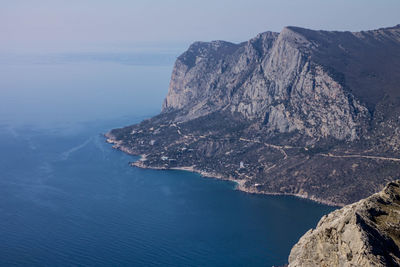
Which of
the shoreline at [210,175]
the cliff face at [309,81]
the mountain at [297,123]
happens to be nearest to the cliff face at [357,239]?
the shoreline at [210,175]

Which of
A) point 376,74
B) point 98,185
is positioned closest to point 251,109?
point 376,74

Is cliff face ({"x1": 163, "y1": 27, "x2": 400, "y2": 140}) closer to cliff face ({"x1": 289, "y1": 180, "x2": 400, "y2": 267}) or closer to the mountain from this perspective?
the mountain

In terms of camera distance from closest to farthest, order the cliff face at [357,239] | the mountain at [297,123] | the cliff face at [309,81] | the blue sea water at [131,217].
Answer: the cliff face at [357,239], the blue sea water at [131,217], the mountain at [297,123], the cliff face at [309,81]

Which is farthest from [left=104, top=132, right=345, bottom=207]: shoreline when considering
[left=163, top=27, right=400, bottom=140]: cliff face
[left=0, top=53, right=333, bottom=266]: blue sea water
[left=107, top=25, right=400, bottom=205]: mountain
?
[left=163, top=27, right=400, bottom=140]: cliff face

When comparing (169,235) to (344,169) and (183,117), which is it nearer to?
(344,169)

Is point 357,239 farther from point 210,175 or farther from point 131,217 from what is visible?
point 210,175

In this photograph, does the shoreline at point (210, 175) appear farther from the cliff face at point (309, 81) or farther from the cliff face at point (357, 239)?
the cliff face at point (357, 239)
